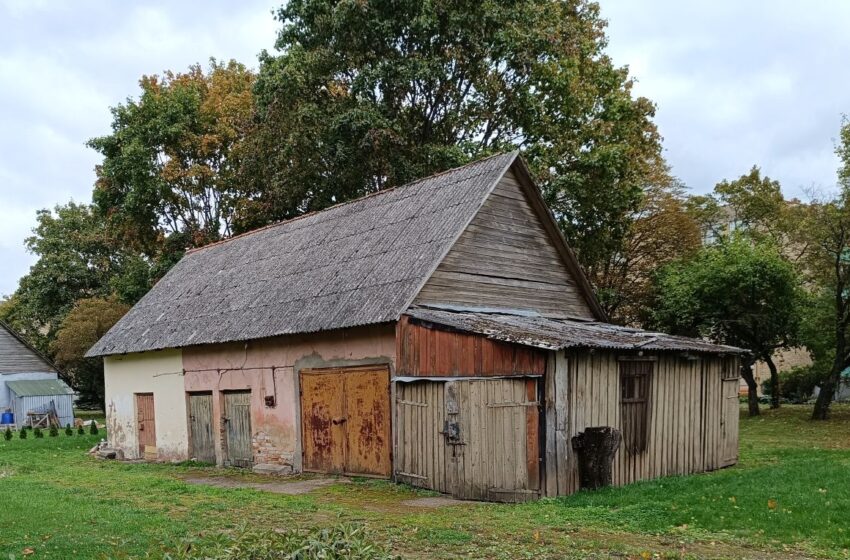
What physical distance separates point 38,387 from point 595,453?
1308 inches

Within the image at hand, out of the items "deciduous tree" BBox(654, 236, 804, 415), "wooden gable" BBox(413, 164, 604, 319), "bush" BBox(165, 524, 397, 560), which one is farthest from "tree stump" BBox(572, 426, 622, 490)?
"deciduous tree" BBox(654, 236, 804, 415)

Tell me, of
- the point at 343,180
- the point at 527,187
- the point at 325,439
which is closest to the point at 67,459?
the point at 325,439

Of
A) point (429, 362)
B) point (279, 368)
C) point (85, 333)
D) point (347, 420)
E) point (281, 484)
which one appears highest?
point (85, 333)

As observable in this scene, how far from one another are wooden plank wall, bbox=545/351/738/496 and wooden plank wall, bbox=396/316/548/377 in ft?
1.62

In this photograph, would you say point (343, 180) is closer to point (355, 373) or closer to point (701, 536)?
point (355, 373)

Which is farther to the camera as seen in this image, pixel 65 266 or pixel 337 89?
pixel 65 266

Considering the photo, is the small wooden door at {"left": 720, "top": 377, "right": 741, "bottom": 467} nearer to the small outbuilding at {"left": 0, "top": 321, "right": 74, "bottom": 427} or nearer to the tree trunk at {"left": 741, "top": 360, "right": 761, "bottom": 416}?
the tree trunk at {"left": 741, "top": 360, "right": 761, "bottom": 416}

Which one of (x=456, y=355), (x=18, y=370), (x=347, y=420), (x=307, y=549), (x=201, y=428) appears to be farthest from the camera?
(x=18, y=370)

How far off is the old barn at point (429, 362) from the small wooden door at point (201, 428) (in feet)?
0.18

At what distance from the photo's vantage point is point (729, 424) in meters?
15.6

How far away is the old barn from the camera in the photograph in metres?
12.1

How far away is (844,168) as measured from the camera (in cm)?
2291

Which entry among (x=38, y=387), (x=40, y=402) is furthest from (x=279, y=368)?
(x=38, y=387)

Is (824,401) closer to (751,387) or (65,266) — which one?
(751,387)
